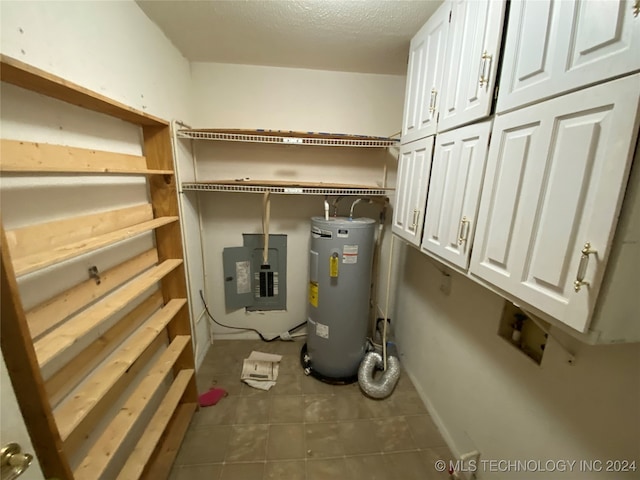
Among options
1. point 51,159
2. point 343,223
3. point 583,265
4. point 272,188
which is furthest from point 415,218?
point 51,159

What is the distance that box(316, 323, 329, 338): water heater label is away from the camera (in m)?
1.99

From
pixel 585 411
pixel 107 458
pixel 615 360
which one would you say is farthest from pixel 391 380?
pixel 107 458

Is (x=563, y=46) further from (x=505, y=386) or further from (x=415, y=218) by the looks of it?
(x=505, y=386)

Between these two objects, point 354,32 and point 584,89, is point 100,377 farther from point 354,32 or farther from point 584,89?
point 354,32

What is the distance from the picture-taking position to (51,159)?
2.89ft

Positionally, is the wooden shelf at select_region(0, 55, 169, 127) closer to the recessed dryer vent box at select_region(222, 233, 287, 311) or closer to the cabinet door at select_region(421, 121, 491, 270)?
the recessed dryer vent box at select_region(222, 233, 287, 311)

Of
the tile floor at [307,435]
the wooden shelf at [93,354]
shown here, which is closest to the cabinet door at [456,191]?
the tile floor at [307,435]

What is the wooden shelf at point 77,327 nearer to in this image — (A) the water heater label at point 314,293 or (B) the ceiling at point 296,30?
(A) the water heater label at point 314,293

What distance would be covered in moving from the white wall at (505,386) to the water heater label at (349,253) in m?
0.57

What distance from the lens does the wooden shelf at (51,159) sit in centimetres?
74

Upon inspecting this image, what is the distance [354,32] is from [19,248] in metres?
1.92

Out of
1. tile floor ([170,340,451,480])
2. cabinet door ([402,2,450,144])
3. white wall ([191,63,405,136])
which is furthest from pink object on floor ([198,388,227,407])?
cabinet door ([402,2,450,144])

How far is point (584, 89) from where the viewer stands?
65cm

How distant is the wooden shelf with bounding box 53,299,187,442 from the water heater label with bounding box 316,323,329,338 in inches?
41.2
